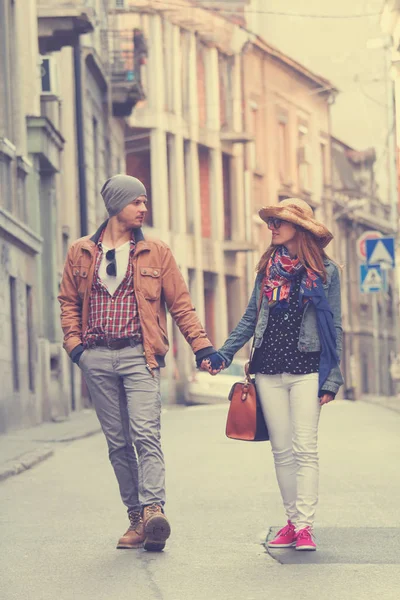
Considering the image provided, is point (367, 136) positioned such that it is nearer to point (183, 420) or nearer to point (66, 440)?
point (183, 420)

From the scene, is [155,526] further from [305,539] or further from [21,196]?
[21,196]

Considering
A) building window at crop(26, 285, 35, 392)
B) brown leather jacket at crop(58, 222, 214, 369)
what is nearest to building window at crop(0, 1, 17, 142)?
building window at crop(26, 285, 35, 392)

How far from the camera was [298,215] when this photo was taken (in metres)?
7.43

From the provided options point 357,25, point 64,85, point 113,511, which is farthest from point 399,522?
point 357,25

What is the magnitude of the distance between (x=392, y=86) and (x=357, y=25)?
3.19 meters

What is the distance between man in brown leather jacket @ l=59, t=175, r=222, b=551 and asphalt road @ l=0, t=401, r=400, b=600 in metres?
0.39

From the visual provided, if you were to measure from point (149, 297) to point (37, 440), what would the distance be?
427 inches

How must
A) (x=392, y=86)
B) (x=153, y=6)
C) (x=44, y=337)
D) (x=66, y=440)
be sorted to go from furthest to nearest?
(x=153, y=6) < (x=392, y=86) < (x=44, y=337) < (x=66, y=440)

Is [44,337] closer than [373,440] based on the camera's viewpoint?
No

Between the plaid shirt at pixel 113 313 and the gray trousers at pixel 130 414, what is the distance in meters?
0.07

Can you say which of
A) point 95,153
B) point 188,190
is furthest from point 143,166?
point 95,153

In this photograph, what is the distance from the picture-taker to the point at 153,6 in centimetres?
4578

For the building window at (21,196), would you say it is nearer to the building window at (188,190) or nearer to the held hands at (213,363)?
the held hands at (213,363)

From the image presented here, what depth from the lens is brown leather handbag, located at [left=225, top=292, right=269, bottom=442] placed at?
7.55m
